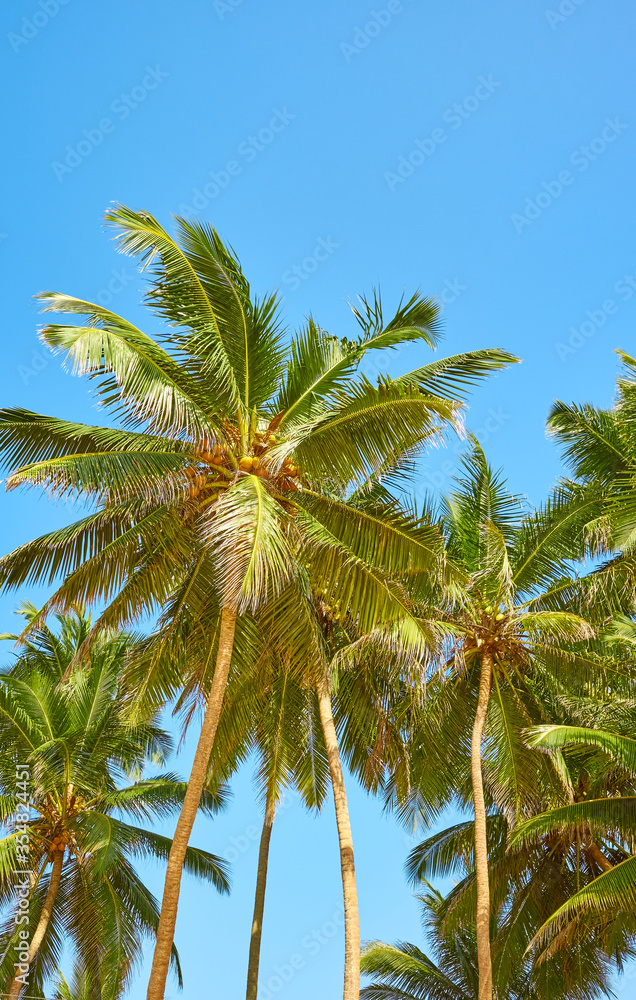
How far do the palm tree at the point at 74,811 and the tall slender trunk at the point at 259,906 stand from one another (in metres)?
2.12

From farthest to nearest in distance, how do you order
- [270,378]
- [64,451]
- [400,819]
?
[400,819], [270,378], [64,451]

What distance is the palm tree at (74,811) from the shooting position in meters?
18.4

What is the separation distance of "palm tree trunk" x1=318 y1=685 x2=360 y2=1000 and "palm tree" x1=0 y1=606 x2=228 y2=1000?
4.94 meters

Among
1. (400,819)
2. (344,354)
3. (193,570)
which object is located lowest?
(400,819)

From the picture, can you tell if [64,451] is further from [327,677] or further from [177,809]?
[177,809]

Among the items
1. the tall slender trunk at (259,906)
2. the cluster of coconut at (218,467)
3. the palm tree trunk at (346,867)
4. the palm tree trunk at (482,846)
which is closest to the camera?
the palm tree trunk at (346,867)

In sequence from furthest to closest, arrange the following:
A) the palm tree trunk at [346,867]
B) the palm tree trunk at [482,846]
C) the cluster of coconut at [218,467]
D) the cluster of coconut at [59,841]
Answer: the cluster of coconut at [59,841] → the palm tree trunk at [482,846] → the cluster of coconut at [218,467] → the palm tree trunk at [346,867]

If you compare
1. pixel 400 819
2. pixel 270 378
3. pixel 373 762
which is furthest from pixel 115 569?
pixel 400 819

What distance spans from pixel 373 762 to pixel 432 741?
4.66 feet

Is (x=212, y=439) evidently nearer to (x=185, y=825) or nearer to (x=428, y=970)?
(x=185, y=825)

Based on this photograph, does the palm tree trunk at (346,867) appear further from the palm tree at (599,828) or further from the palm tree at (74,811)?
the palm tree at (74,811)

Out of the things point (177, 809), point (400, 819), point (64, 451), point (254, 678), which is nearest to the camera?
point (64, 451)

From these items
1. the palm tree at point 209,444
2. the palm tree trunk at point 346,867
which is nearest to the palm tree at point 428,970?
the palm tree trunk at point 346,867

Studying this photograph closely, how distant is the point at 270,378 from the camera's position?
47.4ft
